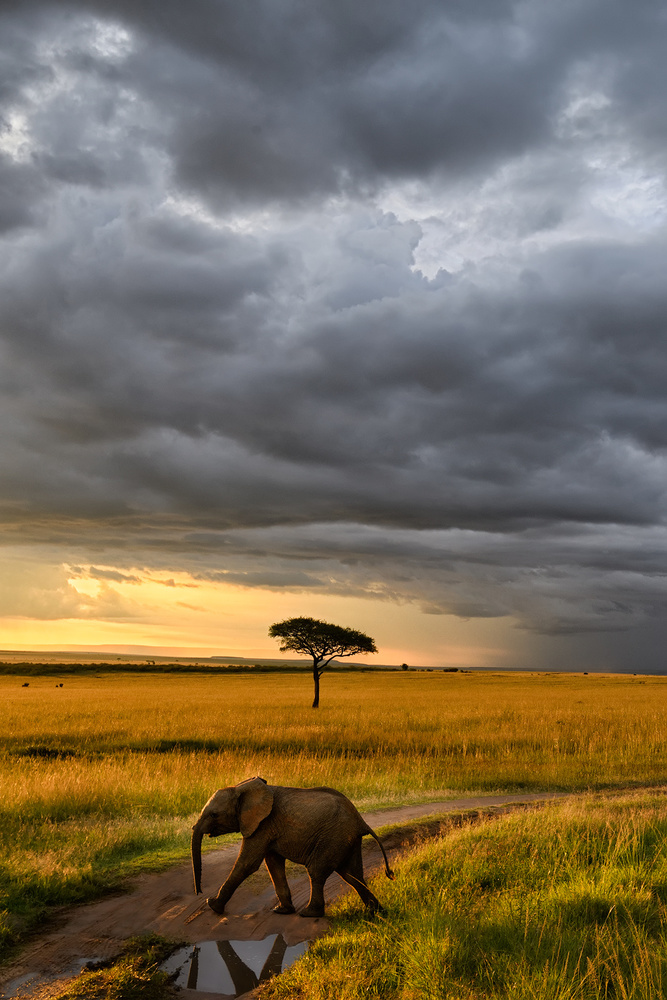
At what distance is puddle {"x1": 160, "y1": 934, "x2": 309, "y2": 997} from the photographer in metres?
6.83

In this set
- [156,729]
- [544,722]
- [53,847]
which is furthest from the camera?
[544,722]

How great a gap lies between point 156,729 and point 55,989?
2516 centimetres

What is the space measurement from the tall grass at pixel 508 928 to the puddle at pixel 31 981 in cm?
222

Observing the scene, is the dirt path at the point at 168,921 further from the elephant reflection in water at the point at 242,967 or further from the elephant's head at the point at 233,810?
the elephant's head at the point at 233,810

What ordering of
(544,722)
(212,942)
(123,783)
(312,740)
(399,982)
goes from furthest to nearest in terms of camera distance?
(544,722)
(312,740)
(123,783)
(212,942)
(399,982)

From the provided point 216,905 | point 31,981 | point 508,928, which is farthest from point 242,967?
point 508,928

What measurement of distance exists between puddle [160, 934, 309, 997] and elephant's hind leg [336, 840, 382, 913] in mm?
792

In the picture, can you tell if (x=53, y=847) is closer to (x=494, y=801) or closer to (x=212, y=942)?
(x=212, y=942)

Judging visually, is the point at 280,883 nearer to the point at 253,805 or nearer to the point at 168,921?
the point at 253,805

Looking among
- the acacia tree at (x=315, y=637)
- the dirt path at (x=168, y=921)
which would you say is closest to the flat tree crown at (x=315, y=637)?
the acacia tree at (x=315, y=637)

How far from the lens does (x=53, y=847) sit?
436 inches

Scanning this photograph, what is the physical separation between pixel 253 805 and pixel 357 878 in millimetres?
1436

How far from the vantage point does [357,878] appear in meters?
7.79

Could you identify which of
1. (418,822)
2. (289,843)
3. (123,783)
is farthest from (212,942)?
(123,783)
